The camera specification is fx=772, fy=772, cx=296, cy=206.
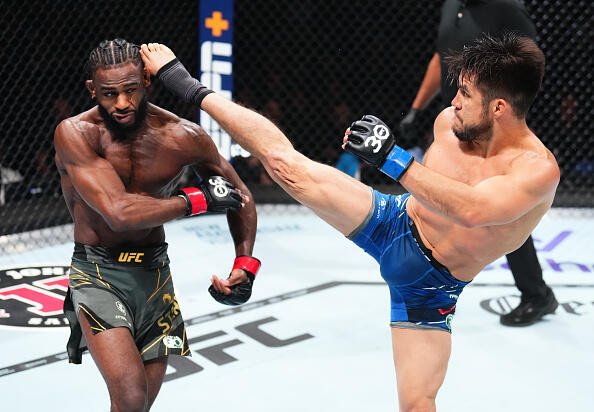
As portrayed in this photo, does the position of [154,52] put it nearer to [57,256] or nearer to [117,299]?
[117,299]

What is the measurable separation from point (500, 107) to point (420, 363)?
2.30 ft

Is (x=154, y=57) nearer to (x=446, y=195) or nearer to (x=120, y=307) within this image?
(x=120, y=307)

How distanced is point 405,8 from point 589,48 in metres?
1.41

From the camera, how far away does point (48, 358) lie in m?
3.02

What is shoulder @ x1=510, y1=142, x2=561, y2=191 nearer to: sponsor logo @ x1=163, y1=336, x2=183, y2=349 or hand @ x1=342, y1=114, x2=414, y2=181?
hand @ x1=342, y1=114, x2=414, y2=181

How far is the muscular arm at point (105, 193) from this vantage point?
1927mm

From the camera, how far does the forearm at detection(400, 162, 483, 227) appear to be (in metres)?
1.84

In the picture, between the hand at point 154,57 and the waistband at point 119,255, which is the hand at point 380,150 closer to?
the hand at point 154,57

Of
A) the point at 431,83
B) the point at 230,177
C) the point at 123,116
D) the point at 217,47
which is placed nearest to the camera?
the point at 123,116

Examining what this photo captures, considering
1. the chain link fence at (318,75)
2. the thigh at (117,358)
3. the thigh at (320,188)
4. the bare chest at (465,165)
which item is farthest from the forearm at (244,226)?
the chain link fence at (318,75)

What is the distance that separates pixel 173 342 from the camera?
82.7 inches

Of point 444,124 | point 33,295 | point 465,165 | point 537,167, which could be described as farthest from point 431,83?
point 33,295

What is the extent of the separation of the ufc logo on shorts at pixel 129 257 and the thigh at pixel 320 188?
0.43 m

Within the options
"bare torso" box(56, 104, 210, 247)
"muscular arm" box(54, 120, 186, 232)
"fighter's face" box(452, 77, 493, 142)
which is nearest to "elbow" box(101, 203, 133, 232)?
"muscular arm" box(54, 120, 186, 232)
